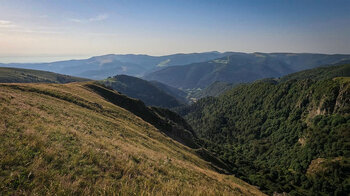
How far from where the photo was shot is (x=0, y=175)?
6375mm

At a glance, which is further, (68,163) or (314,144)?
(314,144)

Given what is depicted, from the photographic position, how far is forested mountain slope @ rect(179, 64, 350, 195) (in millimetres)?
82938

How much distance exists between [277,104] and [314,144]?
261 ft

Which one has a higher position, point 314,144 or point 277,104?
point 277,104

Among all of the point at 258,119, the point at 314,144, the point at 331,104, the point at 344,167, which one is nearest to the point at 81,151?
the point at 344,167

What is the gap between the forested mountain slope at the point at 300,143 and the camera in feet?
272

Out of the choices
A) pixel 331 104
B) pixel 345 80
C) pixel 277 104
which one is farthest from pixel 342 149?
pixel 277 104

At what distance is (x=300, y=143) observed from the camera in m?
134

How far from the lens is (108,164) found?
33.8ft

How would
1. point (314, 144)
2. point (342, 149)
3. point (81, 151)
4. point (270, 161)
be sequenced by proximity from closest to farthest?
point (81, 151) < point (342, 149) < point (314, 144) < point (270, 161)

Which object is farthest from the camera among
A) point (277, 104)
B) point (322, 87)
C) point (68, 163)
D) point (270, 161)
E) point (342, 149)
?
point (277, 104)

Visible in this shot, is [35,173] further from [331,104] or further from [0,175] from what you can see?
[331,104]

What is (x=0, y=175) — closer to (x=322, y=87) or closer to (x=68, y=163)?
(x=68, y=163)

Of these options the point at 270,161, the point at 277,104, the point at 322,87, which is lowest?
the point at 270,161
